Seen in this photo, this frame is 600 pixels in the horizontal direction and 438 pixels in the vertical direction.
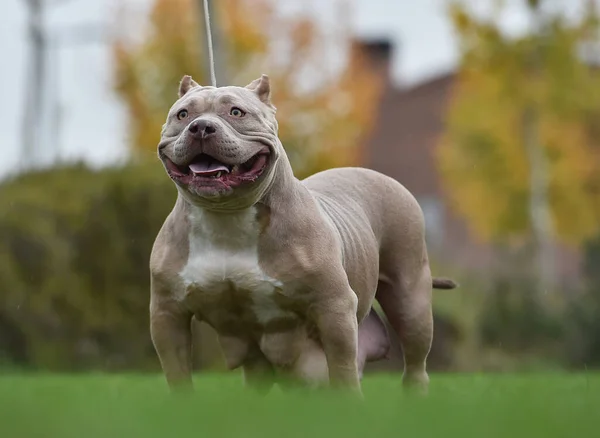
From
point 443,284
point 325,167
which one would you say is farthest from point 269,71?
point 443,284

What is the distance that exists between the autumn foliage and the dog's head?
→ 18821 mm

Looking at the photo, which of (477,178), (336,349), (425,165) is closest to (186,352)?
(336,349)

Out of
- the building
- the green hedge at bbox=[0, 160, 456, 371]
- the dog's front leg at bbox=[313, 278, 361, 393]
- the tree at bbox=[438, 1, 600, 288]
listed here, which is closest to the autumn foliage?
the tree at bbox=[438, 1, 600, 288]

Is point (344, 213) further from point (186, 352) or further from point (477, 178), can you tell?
point (477, 178)

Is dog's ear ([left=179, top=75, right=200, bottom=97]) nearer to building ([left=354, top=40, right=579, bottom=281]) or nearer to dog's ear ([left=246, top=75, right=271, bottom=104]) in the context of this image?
dog's ear ([left=246, top=75, right=271, bottom=104])

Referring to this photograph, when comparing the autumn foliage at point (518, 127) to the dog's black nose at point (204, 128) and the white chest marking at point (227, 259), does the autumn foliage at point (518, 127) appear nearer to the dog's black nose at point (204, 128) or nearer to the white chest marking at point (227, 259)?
the white chest marking at point (227, 259)

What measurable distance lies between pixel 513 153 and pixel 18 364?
551 inches

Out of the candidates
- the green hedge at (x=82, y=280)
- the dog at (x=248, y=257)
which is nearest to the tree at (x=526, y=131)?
the green hedge at (x=82, y=280)

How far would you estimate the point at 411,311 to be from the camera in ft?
21.4

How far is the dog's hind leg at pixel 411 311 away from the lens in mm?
6516

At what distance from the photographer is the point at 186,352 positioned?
5656 millimetres

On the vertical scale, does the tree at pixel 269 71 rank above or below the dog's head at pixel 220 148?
below

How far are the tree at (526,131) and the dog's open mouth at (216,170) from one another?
16.7 m

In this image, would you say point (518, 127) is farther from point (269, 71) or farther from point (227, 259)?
point (227, 259)
